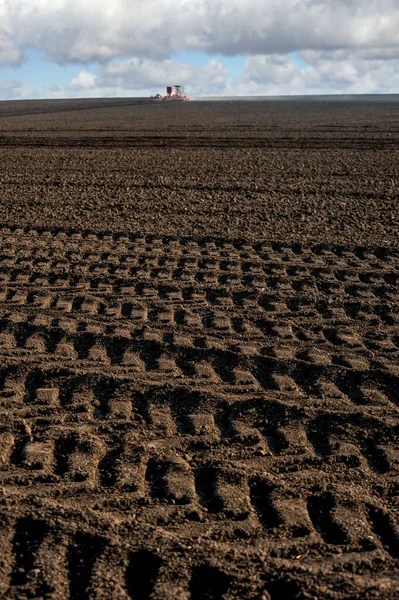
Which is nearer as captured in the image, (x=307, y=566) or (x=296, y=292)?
(x=307, y=566)

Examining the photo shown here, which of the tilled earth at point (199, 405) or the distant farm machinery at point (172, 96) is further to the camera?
the distant farm machinery at point (172, 96)

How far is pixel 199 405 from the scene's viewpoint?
4.22 metres

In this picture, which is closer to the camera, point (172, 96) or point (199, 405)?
point (199, 405)

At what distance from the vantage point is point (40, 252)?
7.44 meters

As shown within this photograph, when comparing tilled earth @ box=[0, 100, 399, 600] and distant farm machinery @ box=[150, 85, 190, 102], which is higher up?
distant farm machinery @ box=[150, 85, 190, 102]

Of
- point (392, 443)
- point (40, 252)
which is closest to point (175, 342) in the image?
point (392, 443)

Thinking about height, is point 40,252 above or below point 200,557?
above

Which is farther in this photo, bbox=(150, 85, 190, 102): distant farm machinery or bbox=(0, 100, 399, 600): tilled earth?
bbox=(150, 85, 190, 102): distant farm machinery

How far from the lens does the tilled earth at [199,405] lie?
2.92 m

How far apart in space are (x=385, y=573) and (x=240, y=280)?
13.0 feet

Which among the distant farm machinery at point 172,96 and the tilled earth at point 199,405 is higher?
the distant farm machinery at point 172,96

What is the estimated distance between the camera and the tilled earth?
2918 millimetres

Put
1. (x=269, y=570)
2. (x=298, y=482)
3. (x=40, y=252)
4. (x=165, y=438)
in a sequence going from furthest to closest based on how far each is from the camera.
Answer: (x=40, y=252)
(x=165, y=438)
(x=298, y=482)
(x=269, y=570)

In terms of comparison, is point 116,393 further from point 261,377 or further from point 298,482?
point 298,482
